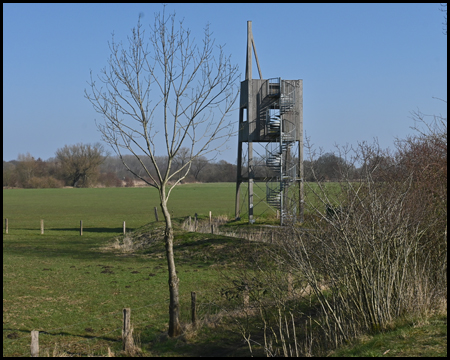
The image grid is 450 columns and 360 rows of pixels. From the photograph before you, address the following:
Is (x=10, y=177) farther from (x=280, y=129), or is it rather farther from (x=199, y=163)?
(x=199, y=163)

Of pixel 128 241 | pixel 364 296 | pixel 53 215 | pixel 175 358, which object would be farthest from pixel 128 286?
pixel 53 215

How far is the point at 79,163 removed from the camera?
124 meters

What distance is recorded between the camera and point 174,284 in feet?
31.5

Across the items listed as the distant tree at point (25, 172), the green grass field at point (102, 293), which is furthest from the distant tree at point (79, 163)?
the green grass field at point (102, 293)

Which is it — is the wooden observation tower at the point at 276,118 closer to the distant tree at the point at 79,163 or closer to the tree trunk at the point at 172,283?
the tree trunk at the point at 172,283

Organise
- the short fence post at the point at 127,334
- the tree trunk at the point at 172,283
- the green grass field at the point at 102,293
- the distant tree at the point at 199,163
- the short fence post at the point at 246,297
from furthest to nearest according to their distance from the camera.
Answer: the distant tree at the point at 199,163, the short fence post at the point at 246,297, the green grass field at the point at 102,293, the tree trunk at the point at 172,283, the short fence post at the point at 127,334

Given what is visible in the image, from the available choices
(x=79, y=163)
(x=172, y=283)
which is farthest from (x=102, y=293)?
(x=79, y=163)

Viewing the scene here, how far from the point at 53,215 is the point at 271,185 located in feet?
86.1

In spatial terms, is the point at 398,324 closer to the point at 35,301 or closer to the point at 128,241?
the point at 35,301

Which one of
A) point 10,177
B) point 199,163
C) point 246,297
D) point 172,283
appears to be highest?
point 10,177

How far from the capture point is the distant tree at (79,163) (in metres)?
124

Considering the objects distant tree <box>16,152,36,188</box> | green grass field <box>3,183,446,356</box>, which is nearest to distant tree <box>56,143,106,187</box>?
distant tree <box>16,152,36,188</box>

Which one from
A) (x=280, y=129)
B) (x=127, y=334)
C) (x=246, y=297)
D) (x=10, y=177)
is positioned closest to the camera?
(x=127, y=334)

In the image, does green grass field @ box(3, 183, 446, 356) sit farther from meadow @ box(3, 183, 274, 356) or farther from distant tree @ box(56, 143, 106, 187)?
distant tree @ box(56, 143, 106, 187)
